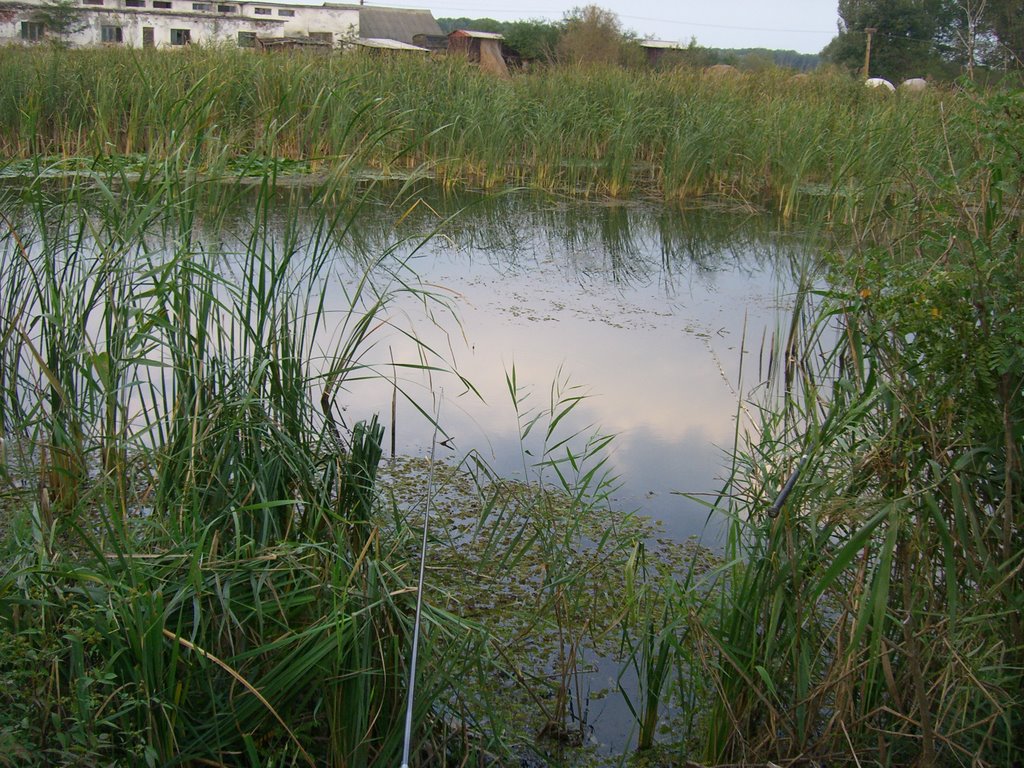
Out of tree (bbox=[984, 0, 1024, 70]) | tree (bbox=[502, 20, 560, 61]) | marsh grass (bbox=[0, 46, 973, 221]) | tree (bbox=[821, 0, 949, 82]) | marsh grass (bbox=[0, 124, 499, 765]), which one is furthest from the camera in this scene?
tree (bbox=[502, 20, 560, 61])

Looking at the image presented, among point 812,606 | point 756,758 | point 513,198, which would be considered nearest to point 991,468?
point 812,606

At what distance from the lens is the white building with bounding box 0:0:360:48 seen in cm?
2770

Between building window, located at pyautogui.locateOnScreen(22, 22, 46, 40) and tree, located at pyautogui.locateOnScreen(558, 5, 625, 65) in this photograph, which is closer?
tree, located at pyautogui.locateOnScreen(558, 5, 625, 65)

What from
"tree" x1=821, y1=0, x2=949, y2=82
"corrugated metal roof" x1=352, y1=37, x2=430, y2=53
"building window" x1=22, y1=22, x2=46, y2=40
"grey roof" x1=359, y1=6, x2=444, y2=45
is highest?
"grey roof" x1=359, y1=6, x2=444, y2=45

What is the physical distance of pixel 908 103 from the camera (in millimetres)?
9078

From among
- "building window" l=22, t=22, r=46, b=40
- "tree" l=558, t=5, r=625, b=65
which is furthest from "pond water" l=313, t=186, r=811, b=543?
"building window" l=22, t=22, r=46, b=40

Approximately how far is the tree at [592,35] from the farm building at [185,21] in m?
4.81

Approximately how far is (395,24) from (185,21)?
988 centimetres

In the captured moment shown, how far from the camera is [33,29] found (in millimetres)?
28031

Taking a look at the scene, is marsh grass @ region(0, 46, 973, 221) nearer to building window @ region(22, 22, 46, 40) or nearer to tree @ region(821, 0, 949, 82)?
tree @ region(821, 0, 949, 82)

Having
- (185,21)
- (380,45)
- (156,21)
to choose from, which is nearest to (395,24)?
(185,21)

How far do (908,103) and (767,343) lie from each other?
216 inches

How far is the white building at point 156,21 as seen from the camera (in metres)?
27.7

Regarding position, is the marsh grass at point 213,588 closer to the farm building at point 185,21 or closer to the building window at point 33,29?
the farm building at point 185,21
